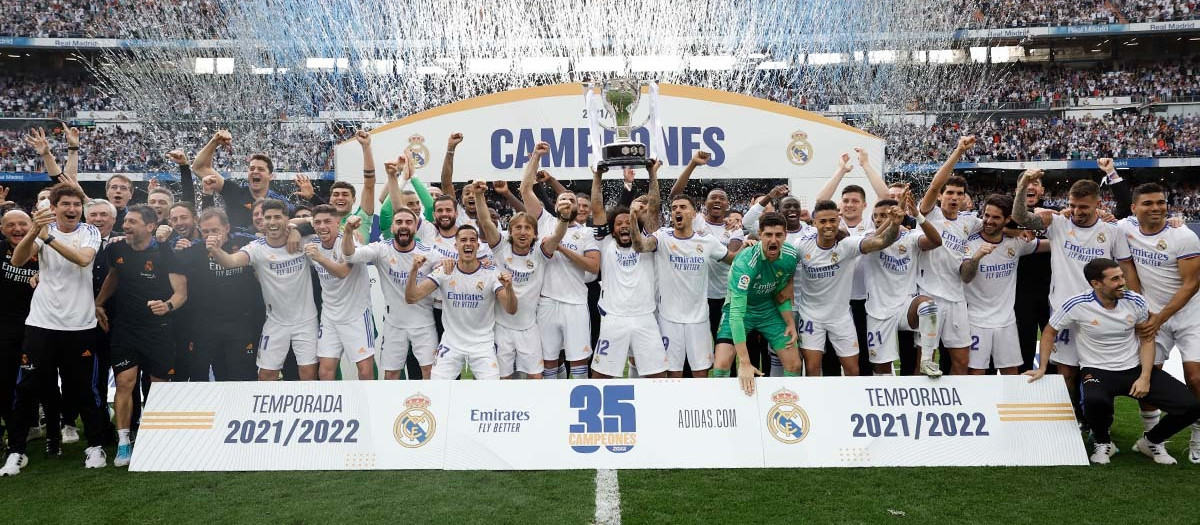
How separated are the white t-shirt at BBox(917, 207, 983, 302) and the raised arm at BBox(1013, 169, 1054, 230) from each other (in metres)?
0.49

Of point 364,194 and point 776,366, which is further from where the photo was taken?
point 364,194

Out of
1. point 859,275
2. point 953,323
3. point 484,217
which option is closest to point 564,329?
point 484,217

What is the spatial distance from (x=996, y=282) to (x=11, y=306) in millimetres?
7578

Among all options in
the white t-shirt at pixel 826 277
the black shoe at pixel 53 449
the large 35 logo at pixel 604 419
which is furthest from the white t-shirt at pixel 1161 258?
the black shoe at pixel 53 449

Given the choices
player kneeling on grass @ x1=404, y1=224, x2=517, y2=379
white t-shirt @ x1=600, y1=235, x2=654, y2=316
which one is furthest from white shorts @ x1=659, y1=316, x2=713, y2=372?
player kneeling on grass @ x1=404, y1=224, x2=517, y2=379

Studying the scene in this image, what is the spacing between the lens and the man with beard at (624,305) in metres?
6.50

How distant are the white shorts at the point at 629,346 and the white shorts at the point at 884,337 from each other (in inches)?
67.5

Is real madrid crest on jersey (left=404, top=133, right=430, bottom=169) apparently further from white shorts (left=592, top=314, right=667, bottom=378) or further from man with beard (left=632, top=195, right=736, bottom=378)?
white shorts (left=592, top=314, right=667, bottom=378)

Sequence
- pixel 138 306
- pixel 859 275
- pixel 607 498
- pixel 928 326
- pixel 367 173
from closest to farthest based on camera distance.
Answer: pixel 607 498 < pixel 138 306 < pixel 928 326 < pixel 859 275 < pixel 367 173

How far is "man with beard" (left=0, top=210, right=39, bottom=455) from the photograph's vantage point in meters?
6.05

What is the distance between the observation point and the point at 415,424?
5.70m

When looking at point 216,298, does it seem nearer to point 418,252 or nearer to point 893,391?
point 418,252

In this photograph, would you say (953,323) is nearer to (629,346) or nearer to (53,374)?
(629,346)

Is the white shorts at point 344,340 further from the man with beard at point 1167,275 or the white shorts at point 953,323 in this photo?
the man with beard at point 1167,275
